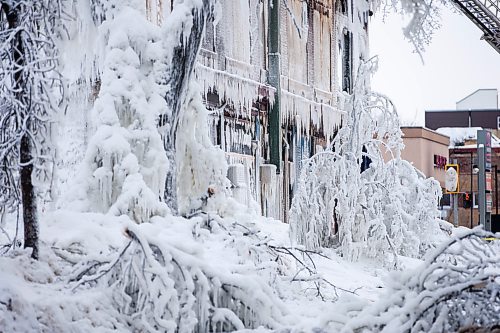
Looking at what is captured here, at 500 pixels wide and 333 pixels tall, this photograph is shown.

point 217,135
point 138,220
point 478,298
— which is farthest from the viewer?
point 217,135

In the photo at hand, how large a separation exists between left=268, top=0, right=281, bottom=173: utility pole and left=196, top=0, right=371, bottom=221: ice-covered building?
22mm

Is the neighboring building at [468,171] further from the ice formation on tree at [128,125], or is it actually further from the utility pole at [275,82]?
the ice formation on tree at [128,125]

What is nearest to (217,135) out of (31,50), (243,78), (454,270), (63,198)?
(243,78)

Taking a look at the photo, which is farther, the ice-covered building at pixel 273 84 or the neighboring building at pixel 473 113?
the neighboring building at pixel 473 113

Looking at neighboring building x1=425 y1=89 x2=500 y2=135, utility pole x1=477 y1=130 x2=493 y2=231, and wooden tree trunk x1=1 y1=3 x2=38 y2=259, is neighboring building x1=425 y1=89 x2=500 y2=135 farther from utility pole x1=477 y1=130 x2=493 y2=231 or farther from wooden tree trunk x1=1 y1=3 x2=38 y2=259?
wooden tree trunk x1=1 y1=3 x2=38 y2=259

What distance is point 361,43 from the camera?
2222 cm

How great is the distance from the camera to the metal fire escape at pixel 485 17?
57.2 ft

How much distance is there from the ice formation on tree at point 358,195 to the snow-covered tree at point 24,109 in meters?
6.28

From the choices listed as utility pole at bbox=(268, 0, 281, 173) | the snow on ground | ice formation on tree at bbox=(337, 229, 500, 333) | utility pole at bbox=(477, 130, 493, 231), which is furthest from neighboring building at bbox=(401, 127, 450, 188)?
ice formation on tree at bbox=(337, 229, 500, 333)

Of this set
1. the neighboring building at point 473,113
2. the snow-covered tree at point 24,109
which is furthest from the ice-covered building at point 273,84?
the neighboring building at point 473,113

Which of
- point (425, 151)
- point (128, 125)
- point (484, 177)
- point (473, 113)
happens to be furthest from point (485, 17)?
point (473, 113)

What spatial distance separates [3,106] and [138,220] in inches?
79.4

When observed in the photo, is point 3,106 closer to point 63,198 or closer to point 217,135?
point 63,198

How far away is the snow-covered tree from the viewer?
6457 mm
